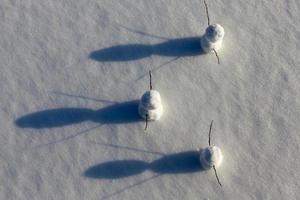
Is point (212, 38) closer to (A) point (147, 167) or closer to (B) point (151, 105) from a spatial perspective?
(B) point (151, 105)

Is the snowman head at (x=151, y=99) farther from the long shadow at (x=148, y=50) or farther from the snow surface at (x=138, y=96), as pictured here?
the long shadow at (x=148, y=50)

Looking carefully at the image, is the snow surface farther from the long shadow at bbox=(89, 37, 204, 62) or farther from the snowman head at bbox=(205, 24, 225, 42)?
the snowman head at bbox=(205, 24, 225, 42)

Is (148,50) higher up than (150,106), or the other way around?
(148,50)

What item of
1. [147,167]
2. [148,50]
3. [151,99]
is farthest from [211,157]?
[148,50]

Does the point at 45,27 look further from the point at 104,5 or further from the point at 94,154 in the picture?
the point at 94,154

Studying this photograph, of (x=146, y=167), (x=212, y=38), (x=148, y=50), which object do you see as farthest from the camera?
(x=148, y=50)

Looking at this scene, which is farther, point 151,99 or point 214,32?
point 214,32

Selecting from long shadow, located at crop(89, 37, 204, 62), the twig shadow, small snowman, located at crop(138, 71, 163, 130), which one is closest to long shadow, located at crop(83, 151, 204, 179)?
the twig shadow

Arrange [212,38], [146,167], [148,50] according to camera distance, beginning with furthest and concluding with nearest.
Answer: [148,50]
[212,38]
[146,167]
